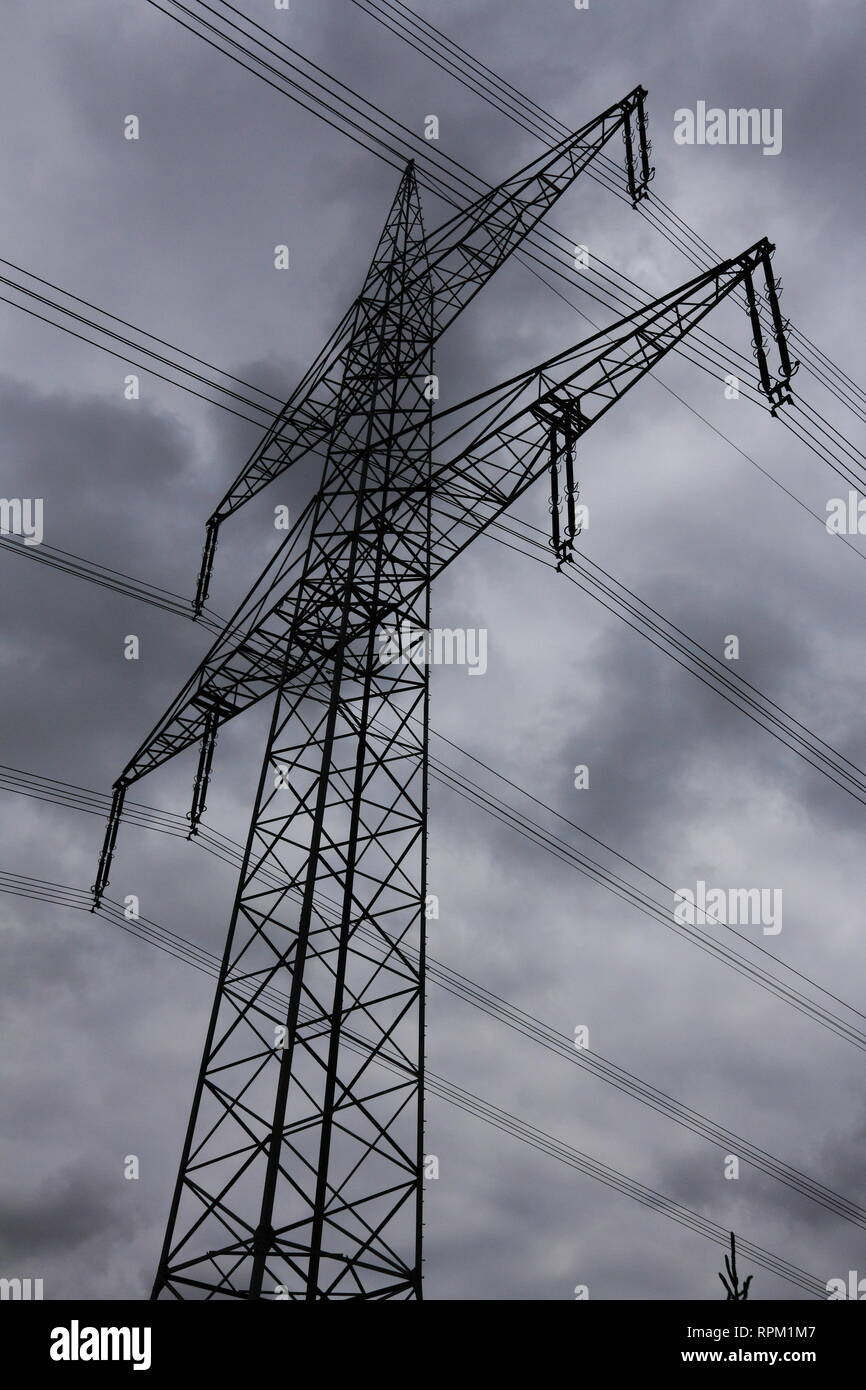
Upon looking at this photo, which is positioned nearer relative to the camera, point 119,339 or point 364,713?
point 364,713

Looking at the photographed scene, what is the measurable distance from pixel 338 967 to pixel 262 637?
7.20 metres

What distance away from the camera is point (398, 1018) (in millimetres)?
16188

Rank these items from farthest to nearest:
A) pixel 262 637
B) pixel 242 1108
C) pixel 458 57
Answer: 1. pixel 458 57
2. pixel 262 637
3. pixel 242 1108
